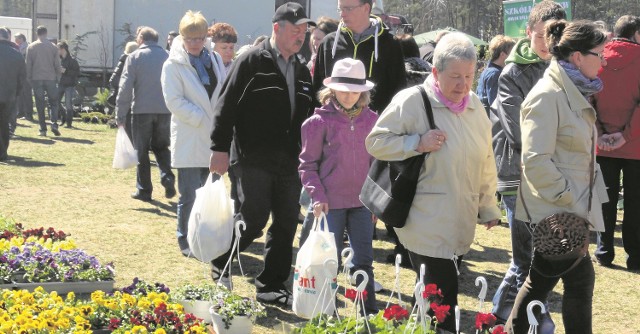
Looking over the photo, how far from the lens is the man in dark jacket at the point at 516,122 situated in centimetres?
626

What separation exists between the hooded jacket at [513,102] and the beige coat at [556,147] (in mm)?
1018

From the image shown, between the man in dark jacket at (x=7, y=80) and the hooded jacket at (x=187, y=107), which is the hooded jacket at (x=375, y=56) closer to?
the hooded jacket at (x=187, y=107)

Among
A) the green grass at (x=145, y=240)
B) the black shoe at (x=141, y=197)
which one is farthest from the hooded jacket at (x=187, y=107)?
the black shoe at (x=141, y=197)

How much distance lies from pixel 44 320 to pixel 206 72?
3777mm

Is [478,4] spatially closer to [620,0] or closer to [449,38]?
[620,0]

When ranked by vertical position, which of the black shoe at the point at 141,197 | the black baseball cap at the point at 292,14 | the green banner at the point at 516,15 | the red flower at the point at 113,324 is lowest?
the black shoe at the point at 141,197

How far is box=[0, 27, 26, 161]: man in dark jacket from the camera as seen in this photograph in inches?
604

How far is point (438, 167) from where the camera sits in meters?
5.13

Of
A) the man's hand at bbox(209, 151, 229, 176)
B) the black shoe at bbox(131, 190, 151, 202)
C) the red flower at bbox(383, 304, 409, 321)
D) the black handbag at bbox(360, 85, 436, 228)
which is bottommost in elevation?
the black shoe at bbox(131, 190, 151, 202)

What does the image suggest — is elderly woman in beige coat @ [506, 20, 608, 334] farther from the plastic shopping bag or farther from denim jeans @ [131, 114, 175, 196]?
denim jeans @ [131, 114, 175, 196]

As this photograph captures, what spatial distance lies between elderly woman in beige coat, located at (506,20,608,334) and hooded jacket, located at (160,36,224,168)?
380cm

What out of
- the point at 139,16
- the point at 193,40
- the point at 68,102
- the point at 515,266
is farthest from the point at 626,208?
the point at 139,16

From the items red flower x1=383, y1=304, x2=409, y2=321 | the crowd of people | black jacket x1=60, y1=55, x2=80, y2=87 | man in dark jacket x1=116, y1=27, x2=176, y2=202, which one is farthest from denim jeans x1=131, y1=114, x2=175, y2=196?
black jacket x1=60, y1=55, x2=80, y2=87

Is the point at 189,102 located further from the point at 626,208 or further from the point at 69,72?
the point at 69,72
